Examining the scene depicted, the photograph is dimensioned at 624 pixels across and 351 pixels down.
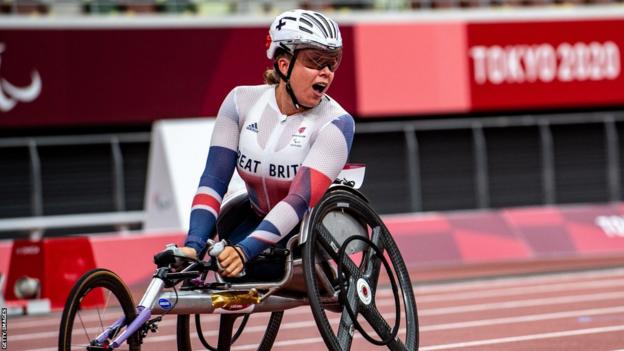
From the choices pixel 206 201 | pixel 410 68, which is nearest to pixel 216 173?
pixel 206 201

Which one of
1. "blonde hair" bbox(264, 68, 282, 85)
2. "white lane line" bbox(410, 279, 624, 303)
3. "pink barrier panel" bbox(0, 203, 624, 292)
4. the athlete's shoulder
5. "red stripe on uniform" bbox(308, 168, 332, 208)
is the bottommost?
"pink barrier panel" bbox(0, 203, 624, 292)

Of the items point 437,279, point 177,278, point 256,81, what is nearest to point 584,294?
point 437,279

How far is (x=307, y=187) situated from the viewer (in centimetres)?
640

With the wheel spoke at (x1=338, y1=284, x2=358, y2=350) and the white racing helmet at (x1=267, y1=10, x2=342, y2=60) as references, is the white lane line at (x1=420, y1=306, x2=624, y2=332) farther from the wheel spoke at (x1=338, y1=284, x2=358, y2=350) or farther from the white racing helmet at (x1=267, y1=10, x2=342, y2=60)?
the white racing helmet at (x1=267, y1=10, x2=342, y2=60)

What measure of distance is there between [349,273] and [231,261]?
722 mm

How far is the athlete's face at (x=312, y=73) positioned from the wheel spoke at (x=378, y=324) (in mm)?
1062

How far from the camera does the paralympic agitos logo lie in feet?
66.7

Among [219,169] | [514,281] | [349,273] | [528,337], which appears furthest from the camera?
[514,281]

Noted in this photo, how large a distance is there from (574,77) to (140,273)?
11684 mm

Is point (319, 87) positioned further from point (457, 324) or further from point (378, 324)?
point (457, 324)

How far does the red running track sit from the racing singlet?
1.52 metres

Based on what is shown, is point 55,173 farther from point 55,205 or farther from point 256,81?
point 256,81

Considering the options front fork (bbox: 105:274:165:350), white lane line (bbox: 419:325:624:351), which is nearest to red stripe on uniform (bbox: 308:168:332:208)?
front fork (bbox: 105:274:165:350)

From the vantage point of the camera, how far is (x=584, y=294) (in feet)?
43.4
